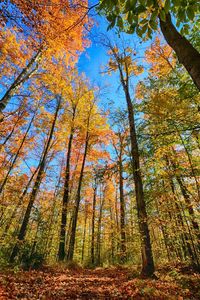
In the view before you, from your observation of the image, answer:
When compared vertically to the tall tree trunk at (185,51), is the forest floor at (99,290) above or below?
below

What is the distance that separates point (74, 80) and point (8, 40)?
23.2 ft

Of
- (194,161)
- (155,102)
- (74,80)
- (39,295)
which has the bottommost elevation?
(39,295)

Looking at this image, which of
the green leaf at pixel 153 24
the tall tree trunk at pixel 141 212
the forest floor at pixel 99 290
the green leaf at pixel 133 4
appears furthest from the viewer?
the tall tree trunk at pixel 141 212

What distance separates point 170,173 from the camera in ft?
23.7

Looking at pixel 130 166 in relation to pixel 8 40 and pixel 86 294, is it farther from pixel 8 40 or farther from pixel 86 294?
pixel 8 40

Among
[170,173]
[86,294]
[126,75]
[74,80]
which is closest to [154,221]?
[170,173]

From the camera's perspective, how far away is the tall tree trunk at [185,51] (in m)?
1.74

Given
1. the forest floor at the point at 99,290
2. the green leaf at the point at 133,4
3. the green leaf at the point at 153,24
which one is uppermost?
the green leaf at the point at 153,24

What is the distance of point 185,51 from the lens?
76.1 inches

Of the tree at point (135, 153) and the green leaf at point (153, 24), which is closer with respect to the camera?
the green leaf at point (153, 24)

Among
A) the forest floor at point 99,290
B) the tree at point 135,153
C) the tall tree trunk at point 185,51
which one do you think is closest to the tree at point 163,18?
the tall tree trunk at point 185,51

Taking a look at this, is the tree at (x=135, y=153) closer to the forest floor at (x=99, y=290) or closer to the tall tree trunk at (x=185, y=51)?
the forest floor at (x=99, y=290)

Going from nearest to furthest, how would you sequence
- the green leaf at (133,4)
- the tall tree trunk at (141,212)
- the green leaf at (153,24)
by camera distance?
1. the green leaf at (133,4)
2. the green leaf at (153,24)
3. the tall tree trunk at (141,212)

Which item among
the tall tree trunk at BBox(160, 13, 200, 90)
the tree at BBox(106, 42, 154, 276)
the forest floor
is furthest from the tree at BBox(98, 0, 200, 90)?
the forest floor
